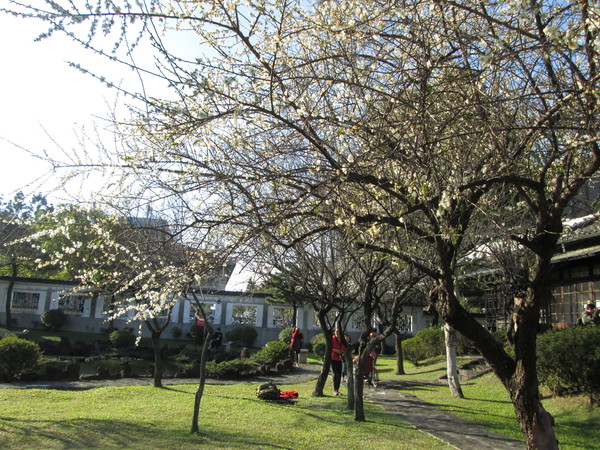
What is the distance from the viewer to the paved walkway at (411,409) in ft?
25.2

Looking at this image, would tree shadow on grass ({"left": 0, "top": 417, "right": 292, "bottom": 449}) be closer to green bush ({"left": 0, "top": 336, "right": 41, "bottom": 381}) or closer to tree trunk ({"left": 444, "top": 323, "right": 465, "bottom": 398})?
green bush ({"left": 0, "top": 336, "right": 41, "bottom": 381})

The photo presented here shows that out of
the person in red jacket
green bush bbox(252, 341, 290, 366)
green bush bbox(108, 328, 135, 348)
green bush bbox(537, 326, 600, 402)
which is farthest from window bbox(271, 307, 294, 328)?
green bush bbox(537, 326, 600, 402)

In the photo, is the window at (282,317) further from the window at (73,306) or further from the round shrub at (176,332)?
the window at (73,306)

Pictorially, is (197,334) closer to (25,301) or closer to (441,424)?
(25,301)

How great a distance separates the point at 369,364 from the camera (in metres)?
14.3

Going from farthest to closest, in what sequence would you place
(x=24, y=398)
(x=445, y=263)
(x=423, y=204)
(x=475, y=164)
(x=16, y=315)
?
(x=16, y=315)
(x=24, y=398)
(x=475, y=164)
(x=445, y=263)
(x=423, y=204)

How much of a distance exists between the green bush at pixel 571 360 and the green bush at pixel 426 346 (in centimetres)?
978

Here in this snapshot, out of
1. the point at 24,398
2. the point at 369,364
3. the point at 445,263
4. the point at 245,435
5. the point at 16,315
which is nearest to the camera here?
the point at 445,263

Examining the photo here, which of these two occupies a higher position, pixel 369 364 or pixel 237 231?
pixel 237 231

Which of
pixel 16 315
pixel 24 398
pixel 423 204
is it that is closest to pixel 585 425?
pixel 423 204

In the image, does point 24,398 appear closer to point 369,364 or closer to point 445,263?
point 369,364

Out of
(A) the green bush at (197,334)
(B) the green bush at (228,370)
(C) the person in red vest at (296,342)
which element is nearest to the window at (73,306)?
(A) the green bush at (197,334)

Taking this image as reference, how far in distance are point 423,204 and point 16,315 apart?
1355 inches

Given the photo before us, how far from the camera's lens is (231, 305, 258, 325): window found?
3347 cm
